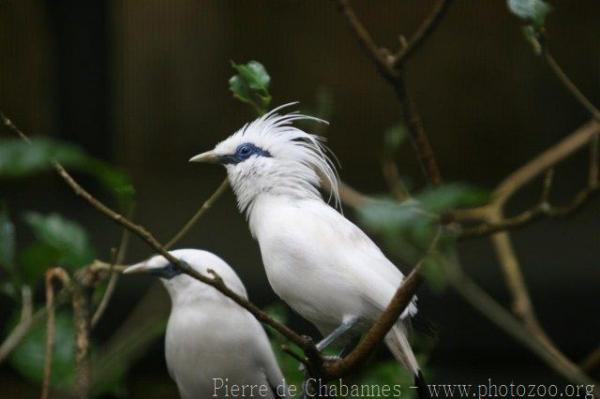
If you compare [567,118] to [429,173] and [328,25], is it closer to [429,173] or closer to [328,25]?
[328,25]

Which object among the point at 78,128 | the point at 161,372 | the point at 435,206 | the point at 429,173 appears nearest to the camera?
the point at 435,206

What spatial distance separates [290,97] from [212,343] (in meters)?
2.09

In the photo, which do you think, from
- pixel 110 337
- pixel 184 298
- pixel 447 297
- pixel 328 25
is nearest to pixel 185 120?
pixel 328 25

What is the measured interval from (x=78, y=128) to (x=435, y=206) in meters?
2.80

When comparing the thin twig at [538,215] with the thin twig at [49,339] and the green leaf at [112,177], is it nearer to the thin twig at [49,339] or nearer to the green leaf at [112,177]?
A: the green leaf at [112,177]

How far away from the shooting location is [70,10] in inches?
140

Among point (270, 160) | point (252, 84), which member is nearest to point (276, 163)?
point (270, 160)

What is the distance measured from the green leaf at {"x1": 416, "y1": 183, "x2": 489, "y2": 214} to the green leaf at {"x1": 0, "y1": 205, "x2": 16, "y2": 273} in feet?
1.14

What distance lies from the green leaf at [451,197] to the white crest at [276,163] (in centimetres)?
56

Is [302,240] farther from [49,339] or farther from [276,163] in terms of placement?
[49,339]

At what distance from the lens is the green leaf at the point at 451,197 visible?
840mm

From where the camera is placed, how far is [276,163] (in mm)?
1457

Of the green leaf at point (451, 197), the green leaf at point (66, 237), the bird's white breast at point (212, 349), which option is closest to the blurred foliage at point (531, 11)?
the green leaf at point (451, 197)

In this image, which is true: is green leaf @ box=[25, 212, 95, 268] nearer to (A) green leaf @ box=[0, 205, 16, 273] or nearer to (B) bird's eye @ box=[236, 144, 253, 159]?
(A) green leaf @ box=[0, 205, 16, 273]
